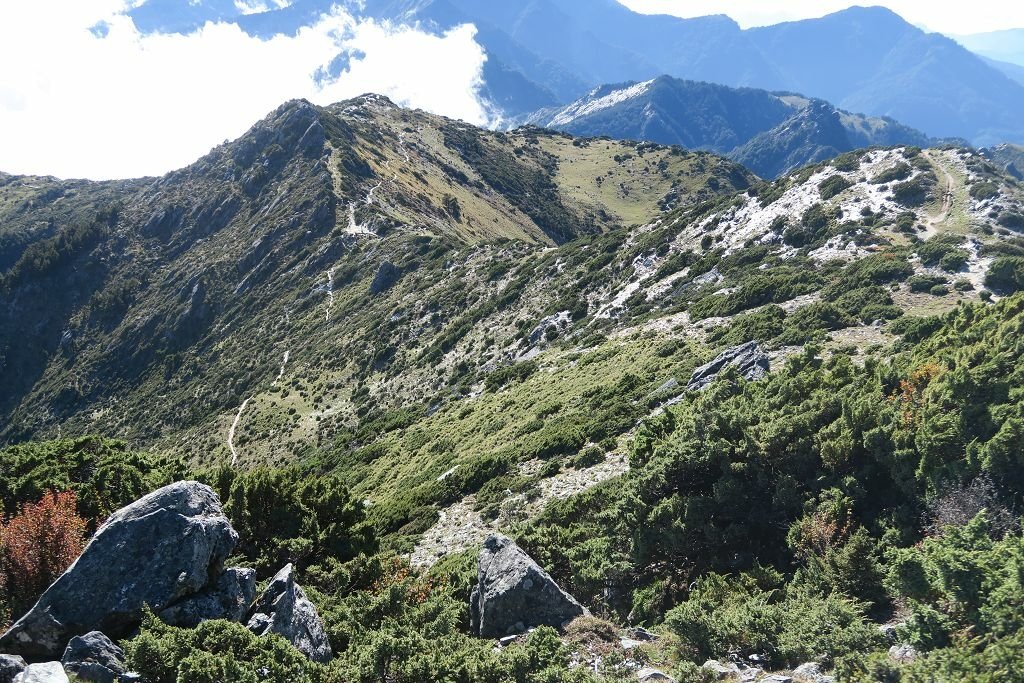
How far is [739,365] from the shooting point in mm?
27500

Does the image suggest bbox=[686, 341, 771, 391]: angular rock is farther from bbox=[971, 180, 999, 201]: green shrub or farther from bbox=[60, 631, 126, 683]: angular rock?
bbox=[971, 180, 999, 201]: green shrub

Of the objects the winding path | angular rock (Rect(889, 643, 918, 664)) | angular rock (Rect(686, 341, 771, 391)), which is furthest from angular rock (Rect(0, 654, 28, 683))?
the winding path

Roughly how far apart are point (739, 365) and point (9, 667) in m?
27.2

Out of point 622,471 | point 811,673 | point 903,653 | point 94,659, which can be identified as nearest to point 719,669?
point 811,673

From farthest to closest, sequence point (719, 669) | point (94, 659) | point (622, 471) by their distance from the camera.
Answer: point (622, 471) < point (94, 659) < point (719, 669)

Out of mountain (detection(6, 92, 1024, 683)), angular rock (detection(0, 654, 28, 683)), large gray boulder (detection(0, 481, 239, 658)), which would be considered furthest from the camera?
large gray boulder (detection(0, 481, 239, 658))

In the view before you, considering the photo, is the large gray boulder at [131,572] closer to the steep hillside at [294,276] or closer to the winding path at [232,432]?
the steep hillside at [294,276]

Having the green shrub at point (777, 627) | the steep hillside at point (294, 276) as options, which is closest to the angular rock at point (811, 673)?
the green shrub at point (777, 627)

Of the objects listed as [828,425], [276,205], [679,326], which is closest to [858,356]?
[828,425]

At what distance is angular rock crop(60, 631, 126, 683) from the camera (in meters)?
10.8

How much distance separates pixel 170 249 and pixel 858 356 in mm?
157188

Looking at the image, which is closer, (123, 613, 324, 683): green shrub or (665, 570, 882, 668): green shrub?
(123, 613, 324, 683): green shrub

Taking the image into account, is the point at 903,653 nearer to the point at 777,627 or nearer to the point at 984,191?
the point at 777,627

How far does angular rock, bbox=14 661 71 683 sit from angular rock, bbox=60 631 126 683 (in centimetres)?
49
